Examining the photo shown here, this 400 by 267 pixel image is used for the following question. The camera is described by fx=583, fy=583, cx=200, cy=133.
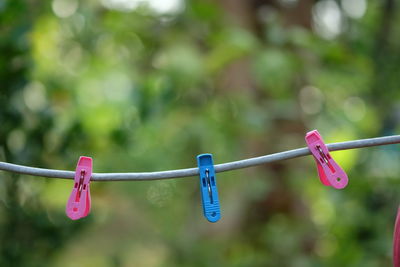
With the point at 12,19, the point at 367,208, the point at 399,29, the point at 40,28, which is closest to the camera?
the point at 12,19

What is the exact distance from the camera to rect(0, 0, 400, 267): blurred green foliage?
1388 mm

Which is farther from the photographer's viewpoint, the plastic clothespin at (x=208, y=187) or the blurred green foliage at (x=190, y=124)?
the blurred green foliage at (x=190, y=124)

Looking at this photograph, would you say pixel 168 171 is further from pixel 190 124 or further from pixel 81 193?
pixel 190 124

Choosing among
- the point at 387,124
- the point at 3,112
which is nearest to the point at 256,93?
the point at 387,124

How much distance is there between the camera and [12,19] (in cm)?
127

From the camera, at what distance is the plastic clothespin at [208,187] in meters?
0.54

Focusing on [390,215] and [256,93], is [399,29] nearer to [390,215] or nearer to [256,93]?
[256,93]

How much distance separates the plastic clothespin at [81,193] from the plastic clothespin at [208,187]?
10cm

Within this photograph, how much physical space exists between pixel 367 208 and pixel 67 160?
0.91m

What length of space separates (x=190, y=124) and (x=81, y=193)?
1157 millimetres

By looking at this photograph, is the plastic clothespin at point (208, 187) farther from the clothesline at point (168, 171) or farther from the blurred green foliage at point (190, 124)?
the blurred green foliage at point (190, 124)

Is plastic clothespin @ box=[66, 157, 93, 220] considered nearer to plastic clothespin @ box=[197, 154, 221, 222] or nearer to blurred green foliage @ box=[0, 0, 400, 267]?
plastic clothespin @ box=[197, 154, 221, 222]

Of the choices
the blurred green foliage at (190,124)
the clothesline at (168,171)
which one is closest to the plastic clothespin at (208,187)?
the clothesline at (168,171)

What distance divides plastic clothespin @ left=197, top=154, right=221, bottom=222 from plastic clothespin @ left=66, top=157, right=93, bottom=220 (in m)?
0.10
